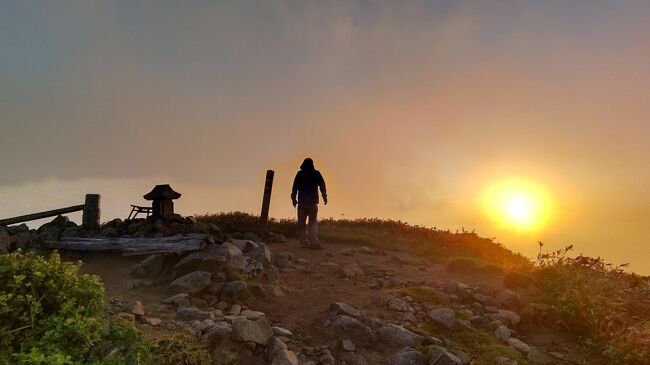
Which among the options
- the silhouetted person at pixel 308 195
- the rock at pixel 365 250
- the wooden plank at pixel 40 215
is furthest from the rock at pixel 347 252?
the wooden plank at pixel 40 215

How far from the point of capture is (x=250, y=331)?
895cm

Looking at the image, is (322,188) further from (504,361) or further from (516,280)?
(504,361)

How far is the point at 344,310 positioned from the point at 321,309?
3.06 feet

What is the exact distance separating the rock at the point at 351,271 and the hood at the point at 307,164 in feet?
16.7

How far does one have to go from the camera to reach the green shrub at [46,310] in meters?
6.93

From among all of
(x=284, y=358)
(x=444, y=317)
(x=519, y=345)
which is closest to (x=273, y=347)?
(x=284, y=358)

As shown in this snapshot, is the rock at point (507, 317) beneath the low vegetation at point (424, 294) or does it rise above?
beneath

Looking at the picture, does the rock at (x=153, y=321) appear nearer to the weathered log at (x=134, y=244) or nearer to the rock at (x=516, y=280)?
the weathered log at (x=134, y=244)

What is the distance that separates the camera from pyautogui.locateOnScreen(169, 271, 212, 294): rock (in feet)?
38.0

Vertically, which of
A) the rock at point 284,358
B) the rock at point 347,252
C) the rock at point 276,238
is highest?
the rock at point 276,238

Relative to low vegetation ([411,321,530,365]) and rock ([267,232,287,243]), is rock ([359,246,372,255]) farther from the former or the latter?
low vegetation ([411,321,530,365])

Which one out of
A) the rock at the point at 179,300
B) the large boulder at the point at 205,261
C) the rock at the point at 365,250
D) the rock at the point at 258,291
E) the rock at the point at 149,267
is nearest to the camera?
the rock at the point at 179,300

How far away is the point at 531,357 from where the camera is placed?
988cm

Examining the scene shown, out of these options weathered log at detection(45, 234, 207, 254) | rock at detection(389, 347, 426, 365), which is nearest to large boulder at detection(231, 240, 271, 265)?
weathered log at detection(45, 234, 207, 254)
